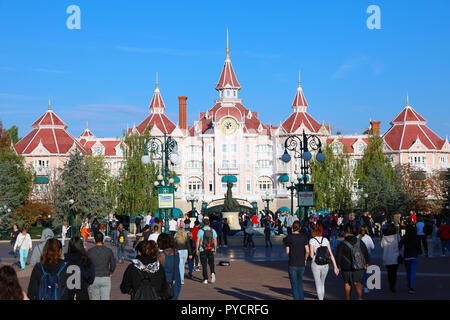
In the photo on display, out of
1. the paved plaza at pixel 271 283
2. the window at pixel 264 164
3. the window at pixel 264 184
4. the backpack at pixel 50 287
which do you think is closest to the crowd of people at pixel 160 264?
the backpack at pixel 50 287

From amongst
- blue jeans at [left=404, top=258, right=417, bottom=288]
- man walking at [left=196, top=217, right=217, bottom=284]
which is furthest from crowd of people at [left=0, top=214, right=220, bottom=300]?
blue jeans at [left=404, top=258, right=417, bottom=288]

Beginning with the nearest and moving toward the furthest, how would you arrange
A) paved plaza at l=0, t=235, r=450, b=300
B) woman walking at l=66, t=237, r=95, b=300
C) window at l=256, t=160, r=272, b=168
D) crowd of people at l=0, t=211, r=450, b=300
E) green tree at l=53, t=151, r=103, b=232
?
crowd of people at l=0, t=211, r=450, b=300, woman walking at l=66, t=237, r=95, b=300, paved plaza at l=0, t=235, r=450, b=300, green tree at l=53, t=151, r=103, b=232, window at l=256, t=160, r=272, b=168

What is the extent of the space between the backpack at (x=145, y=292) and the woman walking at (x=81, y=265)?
1571mm

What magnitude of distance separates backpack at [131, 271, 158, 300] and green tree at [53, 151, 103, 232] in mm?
48300

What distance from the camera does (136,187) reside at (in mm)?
72125

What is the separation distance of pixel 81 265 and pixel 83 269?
8 centimetres

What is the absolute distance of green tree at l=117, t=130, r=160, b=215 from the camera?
71.8m

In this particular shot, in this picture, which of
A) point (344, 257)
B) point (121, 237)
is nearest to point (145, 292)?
point (344, 257)

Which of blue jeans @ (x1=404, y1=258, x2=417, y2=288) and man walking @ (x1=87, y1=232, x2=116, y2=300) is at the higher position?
man walking @ (x1=87, y1=232, x2=116, y2=300)

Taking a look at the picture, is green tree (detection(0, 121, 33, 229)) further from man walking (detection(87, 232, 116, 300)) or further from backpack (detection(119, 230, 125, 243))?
man walking (detection(87, 232, 116, 300))

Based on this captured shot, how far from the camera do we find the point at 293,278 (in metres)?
14.4

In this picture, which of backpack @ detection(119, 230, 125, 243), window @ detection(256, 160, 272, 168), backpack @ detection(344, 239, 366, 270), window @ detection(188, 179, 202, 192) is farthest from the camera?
window @ detection(256, 160, 272, 168)

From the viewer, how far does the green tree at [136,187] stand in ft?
235

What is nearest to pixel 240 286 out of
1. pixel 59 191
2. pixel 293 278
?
pixel 293 278
